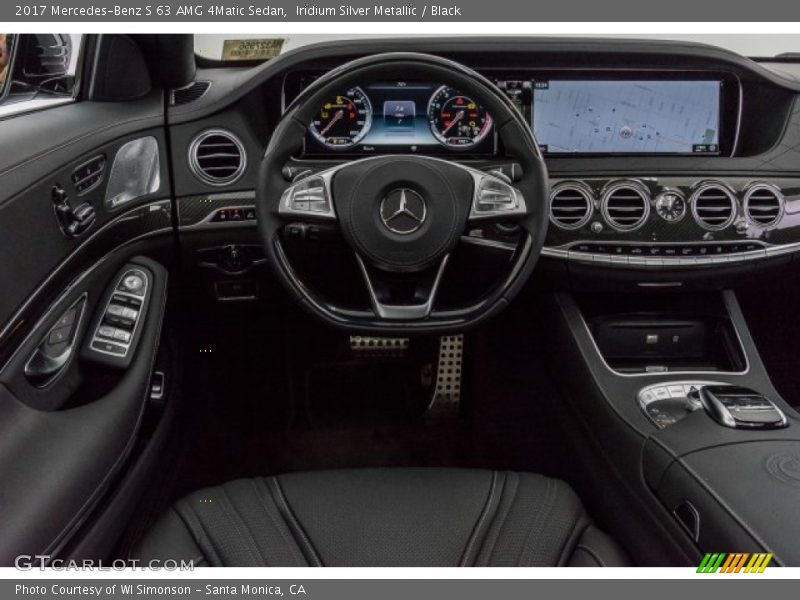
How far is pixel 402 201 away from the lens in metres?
1.40

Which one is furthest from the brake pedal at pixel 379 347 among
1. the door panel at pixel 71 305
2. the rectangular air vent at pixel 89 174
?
the rectangular air vent at pixel 89 174

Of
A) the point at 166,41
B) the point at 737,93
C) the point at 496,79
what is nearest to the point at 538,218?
the point at 496,79

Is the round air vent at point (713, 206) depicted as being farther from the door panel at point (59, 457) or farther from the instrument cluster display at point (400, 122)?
the door panel at point (59, 457)

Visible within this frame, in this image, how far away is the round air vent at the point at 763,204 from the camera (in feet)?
5.65

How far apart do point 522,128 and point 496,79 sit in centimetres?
37

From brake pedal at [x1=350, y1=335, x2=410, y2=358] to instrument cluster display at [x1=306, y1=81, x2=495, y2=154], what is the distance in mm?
576

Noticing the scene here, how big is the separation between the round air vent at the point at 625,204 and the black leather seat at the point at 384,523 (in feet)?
1.83

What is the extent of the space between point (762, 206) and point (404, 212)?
80 cm

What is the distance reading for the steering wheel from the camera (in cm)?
138

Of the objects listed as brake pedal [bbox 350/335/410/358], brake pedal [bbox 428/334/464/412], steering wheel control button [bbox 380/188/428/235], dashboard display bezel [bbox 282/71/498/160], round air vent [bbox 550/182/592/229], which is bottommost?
brake pedal [bbox 428/334/464/412]

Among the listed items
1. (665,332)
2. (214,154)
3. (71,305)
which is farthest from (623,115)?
(71,305)

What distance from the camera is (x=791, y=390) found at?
6.86 ft

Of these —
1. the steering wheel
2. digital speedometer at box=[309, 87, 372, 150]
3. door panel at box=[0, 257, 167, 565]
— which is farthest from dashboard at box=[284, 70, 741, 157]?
door panel at box=[0, 257, 167, 565]

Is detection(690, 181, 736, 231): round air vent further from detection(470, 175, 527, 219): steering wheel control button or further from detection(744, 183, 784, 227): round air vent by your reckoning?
detection(470, 175, 527, 219): steering wheel control button
